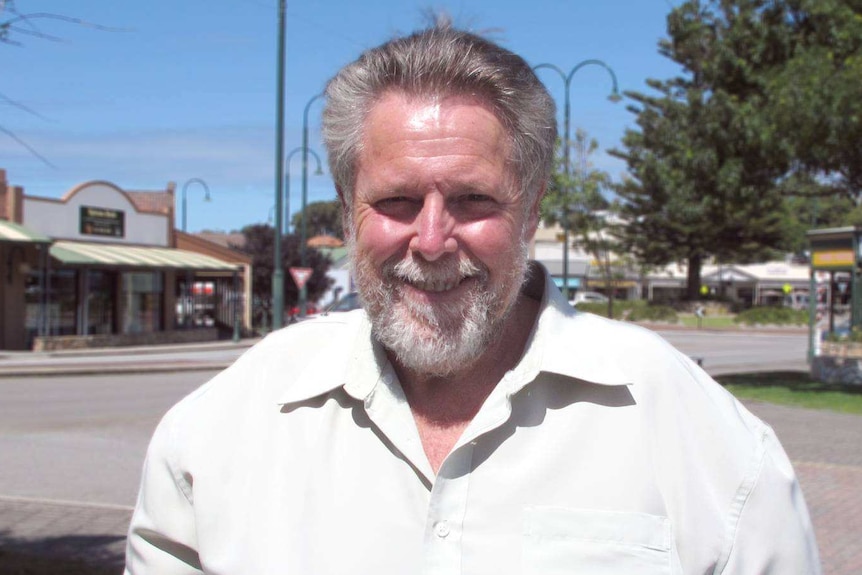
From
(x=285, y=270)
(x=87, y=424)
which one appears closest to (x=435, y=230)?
(x=87, y=424)

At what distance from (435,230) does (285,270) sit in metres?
Answer: 43.6

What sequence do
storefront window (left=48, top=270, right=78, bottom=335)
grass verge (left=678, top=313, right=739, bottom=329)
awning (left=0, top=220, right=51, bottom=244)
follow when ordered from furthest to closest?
1. grass verge (left=678, top=313, right=739, bottom=329)
2. storefront window (left=48, top=270, right=78, bottom=335)
3. awning (left=0, top=220, right=51, bottom=244)

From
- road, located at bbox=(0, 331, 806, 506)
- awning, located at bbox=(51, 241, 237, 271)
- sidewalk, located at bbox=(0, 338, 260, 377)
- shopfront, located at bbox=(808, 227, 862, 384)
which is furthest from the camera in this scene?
awning, located at bbox=(51, 241, 237, 271)

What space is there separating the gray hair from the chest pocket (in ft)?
2.23

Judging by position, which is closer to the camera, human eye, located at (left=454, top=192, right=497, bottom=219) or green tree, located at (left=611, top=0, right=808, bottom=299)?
human eye, located at (left=454, top=192, right=497, bottom=219)

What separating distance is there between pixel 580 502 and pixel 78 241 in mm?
→ 31657

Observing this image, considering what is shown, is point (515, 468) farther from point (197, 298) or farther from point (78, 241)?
point (197, 298)

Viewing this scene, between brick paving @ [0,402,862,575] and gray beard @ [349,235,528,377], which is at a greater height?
gray beard @ [349,235,528,377]

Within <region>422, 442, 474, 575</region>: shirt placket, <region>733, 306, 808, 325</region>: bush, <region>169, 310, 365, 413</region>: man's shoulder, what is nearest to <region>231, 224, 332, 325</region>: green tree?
<region>733, 306, 808, 325</region>: bush

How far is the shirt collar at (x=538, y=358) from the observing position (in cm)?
183

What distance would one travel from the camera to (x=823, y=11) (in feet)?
46.0

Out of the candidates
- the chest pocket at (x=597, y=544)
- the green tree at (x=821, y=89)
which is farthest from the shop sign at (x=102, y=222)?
the chest pocket at (x=597, y=544)

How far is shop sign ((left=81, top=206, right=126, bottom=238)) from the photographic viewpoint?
3131 centimetres

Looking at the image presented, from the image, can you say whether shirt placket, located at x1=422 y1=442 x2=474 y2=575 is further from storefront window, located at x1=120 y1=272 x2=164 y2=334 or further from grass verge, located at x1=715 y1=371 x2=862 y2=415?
storefront window, located at x1=120 y1=272 x2=164 y2=334
